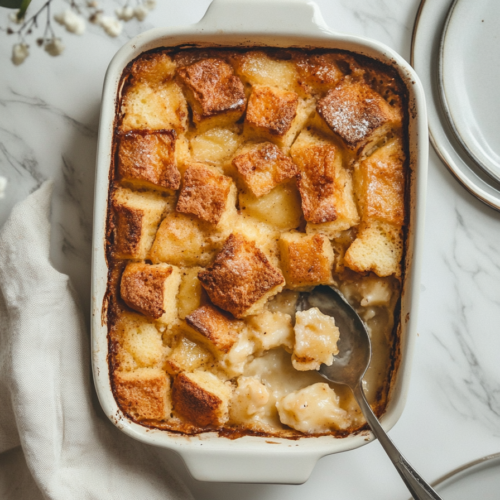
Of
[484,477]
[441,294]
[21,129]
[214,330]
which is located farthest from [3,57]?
[484,477]

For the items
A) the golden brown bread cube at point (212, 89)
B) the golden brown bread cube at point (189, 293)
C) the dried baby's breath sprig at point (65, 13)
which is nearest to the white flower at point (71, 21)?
the dried baby's breath sprig at point (65, 13)

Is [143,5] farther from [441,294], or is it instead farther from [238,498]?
[238,498]

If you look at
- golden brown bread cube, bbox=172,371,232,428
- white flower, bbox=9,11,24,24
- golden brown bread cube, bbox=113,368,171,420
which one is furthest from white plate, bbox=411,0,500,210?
white flower, bbox=9,11,24,24

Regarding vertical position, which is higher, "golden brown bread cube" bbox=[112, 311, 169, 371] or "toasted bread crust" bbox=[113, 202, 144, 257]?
"toasted bread crust" bbox=[113, 202, 144, 257]

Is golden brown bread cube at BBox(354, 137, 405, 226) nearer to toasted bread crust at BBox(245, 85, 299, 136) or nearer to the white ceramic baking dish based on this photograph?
the white ceramic baking dish

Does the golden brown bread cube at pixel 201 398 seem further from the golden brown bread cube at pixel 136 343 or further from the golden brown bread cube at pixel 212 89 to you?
the golden brown bread cube at pixel 212 89

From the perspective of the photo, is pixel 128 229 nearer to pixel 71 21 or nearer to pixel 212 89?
pixel 212 89
